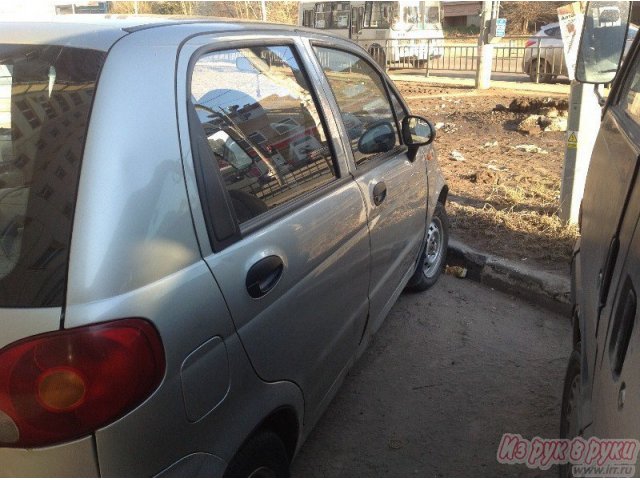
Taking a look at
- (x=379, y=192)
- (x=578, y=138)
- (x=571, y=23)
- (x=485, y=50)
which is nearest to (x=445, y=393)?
(x=379, y=192)

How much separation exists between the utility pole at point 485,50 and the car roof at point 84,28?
1490cm

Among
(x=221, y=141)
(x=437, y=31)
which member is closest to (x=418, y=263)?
(x=221, y=141)

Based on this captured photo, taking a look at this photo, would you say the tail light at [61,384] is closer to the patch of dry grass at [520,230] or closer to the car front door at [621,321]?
the car front door at [621,321]

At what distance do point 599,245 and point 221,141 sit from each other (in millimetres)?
1529

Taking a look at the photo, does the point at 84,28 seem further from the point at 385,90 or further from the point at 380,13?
the point at 380,13

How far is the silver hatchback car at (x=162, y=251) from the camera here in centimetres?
142

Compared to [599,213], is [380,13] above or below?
below

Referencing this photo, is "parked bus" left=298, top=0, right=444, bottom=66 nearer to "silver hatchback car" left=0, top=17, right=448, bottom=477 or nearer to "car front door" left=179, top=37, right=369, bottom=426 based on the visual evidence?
"car front door" left=179, top=37, right=369, bottom=426

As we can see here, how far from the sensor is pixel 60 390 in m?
1.40

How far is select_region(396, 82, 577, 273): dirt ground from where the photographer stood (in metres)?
5.11

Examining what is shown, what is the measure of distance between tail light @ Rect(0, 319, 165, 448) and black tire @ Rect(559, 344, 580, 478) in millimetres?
1606

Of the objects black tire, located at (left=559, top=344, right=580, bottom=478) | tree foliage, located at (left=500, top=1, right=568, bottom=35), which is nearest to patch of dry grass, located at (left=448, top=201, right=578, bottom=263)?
black tire, located at (left=559, top=344, right=580, bottom=478)

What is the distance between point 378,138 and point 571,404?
162 cm

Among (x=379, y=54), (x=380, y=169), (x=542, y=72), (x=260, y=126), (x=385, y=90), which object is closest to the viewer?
(x=260, y=126)
